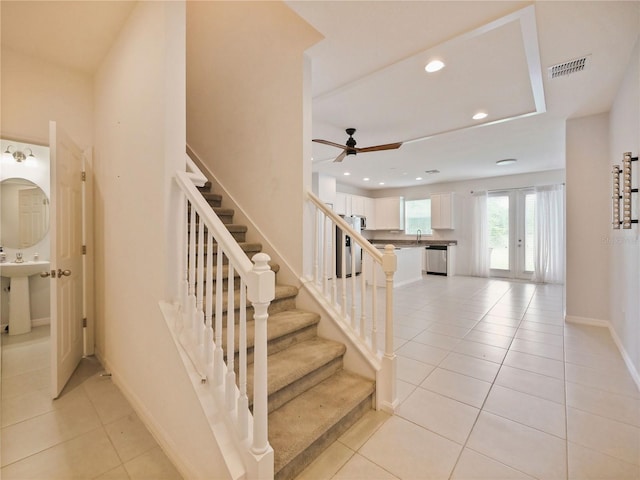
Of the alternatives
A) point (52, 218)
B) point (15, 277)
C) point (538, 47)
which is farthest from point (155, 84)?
point (15, 277)

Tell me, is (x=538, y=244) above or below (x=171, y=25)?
below

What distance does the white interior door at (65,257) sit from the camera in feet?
6.88

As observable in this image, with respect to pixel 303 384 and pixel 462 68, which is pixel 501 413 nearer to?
pixel 303 384

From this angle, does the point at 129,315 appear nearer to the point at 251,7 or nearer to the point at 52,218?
the point at 52,218

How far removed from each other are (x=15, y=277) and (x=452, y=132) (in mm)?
6023

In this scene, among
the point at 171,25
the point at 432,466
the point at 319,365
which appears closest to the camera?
the point at 432,466

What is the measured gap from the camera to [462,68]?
104 inches

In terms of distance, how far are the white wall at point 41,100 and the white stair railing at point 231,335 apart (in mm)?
1957

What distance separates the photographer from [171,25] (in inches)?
65.7

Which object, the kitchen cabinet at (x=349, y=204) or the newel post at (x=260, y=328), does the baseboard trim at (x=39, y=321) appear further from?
the kitchen cabinet at (x=349, y=204)

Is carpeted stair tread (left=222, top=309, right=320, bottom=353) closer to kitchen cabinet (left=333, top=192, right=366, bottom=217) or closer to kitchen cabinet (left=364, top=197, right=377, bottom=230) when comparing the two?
kitchen cabinet (left=333, top=192, right=366, bottom=217)

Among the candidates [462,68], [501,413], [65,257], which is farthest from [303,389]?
[462,68]

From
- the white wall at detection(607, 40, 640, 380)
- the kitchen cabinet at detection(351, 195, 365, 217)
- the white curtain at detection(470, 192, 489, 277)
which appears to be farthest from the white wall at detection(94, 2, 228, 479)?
the white curtain at detection(470, 192, 489, 277)

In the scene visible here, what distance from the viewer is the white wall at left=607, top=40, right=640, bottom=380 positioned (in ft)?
7.60
